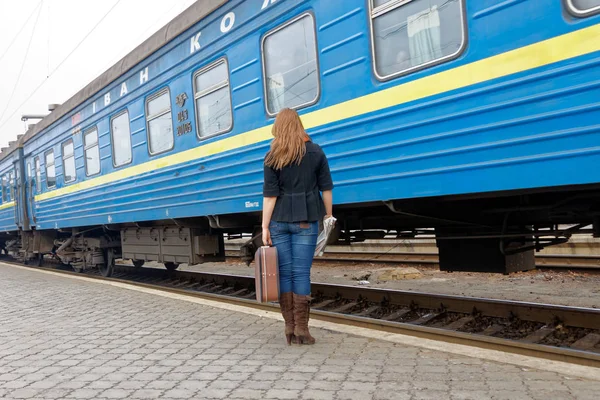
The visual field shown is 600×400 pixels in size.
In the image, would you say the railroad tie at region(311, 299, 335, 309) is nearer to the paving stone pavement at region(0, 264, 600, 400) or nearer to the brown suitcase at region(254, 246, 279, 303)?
the paving stone pavement at region(0, 264, 600, 400)

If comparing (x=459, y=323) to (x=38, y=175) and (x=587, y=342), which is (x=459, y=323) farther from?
(x=38, y=175)

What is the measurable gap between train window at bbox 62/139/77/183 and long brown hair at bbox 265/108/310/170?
7825mm

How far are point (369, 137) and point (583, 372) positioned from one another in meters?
2.29

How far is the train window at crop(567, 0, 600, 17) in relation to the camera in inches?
126

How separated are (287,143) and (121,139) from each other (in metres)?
5.62

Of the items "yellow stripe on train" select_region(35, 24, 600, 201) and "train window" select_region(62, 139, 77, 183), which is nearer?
"yellow stripe on train" select_region(35, 24, 600, 201)

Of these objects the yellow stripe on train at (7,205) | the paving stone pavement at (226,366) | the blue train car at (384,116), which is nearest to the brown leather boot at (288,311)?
the paving stone pavement at (226,366)

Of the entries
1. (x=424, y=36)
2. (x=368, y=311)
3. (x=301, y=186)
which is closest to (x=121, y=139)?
(x=368, y=311)

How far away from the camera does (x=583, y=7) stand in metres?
3.26

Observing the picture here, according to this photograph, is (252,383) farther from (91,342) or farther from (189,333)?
(91,342)

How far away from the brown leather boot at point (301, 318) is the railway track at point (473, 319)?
0.77 m

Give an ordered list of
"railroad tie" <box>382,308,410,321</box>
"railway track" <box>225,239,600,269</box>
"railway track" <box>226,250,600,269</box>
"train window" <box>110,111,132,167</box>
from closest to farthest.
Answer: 1. "railroad tie" <box>382,308,410,321</box>
2. "train window" <box>110,111,132,167</box>
3. "railway track" <box>226,250,600,269</box>
4. "railway track" <box>225,239,600,269</box>

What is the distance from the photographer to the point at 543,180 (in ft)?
11.4

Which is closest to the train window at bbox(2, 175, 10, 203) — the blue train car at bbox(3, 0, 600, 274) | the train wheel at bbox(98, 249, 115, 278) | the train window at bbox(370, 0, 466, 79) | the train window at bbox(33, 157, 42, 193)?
the train window at bbox(33, 157, 42, 193)
